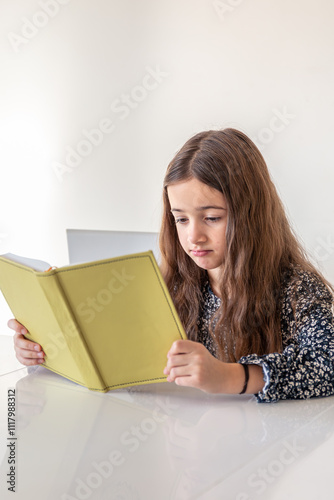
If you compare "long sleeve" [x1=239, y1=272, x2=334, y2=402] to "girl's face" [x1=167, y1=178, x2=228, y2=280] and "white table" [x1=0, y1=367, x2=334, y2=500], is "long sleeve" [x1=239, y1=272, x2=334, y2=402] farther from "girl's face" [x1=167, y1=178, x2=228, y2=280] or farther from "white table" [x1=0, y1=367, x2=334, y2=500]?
"girl's face" [x1=167, y1=178, x2=228, y2=280]

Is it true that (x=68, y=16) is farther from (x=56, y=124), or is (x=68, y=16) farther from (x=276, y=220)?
(x=276, y=220)

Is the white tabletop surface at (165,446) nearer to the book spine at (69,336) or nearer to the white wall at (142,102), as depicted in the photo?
the book spine at (69,336)

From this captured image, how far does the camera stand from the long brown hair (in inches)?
47.8

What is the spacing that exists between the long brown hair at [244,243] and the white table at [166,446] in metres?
0.22

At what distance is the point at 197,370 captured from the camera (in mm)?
990

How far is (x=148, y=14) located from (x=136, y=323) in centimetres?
174

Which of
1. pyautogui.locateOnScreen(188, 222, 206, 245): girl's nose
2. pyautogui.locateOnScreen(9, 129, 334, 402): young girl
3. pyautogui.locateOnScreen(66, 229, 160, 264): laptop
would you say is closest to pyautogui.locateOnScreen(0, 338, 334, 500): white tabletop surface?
pyautogui.locateOnScreen(9, 129, 334, 402): young girl

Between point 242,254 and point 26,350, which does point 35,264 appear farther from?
point 242,254

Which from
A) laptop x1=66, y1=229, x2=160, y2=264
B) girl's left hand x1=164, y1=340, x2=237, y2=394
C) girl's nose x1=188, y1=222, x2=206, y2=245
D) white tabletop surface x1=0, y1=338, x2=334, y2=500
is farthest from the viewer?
laptop x1=66, y1=229, x2=160, y2=264

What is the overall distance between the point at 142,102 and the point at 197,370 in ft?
5.52

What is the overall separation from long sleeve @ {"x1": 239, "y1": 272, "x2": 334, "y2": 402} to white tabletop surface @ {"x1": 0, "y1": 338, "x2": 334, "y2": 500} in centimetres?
2

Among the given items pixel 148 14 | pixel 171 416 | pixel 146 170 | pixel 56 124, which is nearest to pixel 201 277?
pixel 171 416

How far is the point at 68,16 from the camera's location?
8.70ft

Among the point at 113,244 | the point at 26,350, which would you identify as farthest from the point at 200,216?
the point at 113,244
